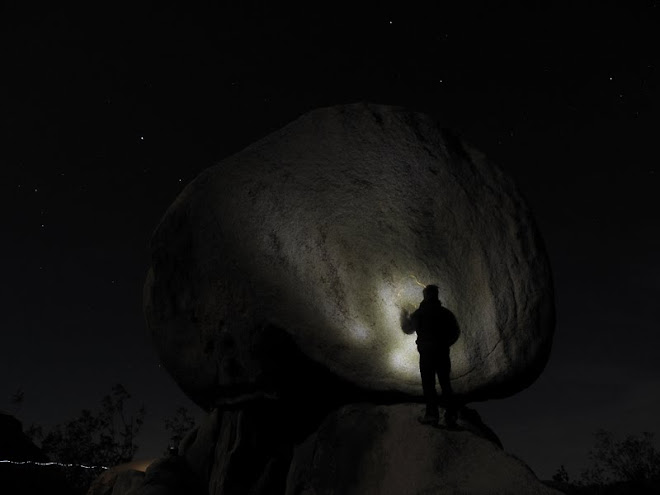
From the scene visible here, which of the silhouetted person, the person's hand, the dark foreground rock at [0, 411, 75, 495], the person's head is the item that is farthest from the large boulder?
the dark foreground rock at [0, 411, 75, 495]

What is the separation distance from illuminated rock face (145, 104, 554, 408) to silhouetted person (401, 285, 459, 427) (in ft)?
3.35

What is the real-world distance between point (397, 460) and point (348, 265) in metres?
3.11

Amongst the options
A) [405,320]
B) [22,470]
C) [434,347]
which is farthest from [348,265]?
[22,470]

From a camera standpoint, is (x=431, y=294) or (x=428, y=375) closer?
(x=428, y=375)

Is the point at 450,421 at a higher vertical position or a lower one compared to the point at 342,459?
higher

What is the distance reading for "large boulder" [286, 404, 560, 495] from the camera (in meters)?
6.52

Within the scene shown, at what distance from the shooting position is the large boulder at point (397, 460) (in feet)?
21.4

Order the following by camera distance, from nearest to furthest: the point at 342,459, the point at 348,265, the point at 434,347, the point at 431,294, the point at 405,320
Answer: the point at 434,347 → the point at 431,294 → the point at 342,459 → the point at 405,320 → the point at 348,265

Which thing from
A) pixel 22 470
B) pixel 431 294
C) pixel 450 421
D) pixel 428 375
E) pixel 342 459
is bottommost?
pixel 22 470

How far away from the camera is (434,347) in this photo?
23.0 feet

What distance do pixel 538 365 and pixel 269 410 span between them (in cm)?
426

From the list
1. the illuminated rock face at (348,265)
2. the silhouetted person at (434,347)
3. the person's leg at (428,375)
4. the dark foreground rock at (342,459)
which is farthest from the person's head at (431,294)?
the dark foreground rock at (342,459)

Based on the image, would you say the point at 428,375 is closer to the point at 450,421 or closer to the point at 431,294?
the point at 450,421

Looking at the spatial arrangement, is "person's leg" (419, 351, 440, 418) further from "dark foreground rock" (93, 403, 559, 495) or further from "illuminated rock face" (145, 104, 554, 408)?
"illuminated rock face" (145, 104, 554, 408)
